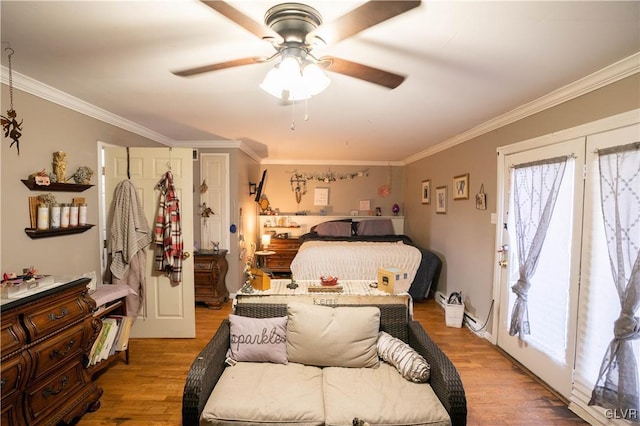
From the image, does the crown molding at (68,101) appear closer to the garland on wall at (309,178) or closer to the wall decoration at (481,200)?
the garland on wall at (309,178)

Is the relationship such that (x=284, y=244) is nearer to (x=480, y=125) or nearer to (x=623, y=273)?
(x=480, y=125)

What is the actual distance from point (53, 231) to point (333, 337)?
7.37 ft

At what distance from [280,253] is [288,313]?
12.7ft

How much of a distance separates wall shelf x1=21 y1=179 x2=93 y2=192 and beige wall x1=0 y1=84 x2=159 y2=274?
4cm

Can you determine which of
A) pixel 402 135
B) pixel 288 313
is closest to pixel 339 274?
pixel 402 135

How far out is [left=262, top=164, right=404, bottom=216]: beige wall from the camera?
21.2ft

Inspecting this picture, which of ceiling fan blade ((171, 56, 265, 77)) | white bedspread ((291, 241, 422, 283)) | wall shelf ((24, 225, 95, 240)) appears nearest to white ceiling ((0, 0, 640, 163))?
ceiling fan blade ((171, 56, 265, 77))

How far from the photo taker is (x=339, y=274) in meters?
4.44

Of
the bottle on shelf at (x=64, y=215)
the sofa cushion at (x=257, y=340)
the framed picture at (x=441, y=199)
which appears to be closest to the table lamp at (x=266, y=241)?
the framed picture at (x=441, y=199)

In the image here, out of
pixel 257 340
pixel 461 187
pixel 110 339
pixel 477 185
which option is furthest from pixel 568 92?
pixel 110 339

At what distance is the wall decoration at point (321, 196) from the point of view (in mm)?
6500

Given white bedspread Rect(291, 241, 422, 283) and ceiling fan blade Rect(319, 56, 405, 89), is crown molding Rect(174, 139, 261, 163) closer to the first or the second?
white bedspread Rect(291, 241, 422, 283)

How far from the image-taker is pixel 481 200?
3.40 m

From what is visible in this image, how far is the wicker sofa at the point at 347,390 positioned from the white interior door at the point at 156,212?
1.37 meters
